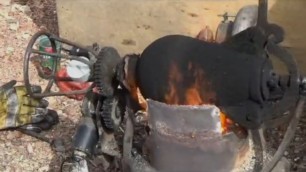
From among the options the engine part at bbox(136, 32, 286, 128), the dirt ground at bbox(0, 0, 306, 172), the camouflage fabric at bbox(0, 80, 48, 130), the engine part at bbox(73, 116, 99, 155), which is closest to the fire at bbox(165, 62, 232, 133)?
the engine part at bbox(136, 32, 286, 128)

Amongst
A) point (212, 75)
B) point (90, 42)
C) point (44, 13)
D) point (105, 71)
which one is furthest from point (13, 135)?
point (212, 75)

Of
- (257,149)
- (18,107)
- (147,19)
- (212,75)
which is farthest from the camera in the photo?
(147,19)

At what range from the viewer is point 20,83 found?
358 cm

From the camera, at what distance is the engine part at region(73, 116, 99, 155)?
2.41 meters

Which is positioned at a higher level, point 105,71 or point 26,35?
point 105,71

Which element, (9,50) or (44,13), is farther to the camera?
(44,13)

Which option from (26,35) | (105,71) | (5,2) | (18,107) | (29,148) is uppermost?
(105,71)

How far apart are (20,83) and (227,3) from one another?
113 cm

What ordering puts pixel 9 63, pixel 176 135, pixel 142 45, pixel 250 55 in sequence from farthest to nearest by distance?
pixel 9 63 → pixel 142 45 → pixel 176 135 → pixel 250 55

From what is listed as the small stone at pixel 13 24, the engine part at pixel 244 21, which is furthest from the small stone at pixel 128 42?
the engine part at pixel 244 21

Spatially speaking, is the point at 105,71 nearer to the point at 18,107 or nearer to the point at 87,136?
the point at 87,136

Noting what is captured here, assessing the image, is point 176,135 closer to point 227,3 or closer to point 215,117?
point 215,117

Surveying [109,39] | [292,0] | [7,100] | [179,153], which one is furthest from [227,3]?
[179,153]

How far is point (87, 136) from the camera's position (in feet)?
7.90
